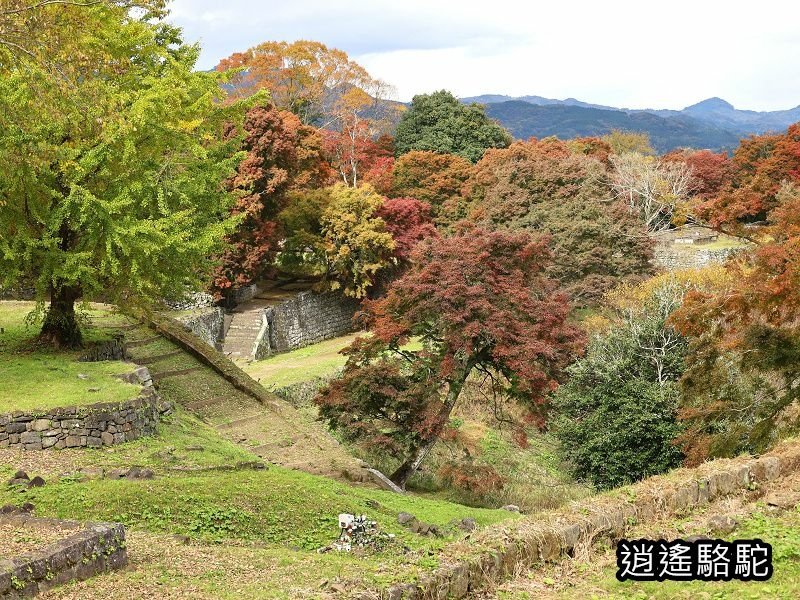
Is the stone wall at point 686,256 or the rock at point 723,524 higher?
the rock at point 723,524

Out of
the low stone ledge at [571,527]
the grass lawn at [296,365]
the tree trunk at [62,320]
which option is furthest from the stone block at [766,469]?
the grass lawn at [296,365]

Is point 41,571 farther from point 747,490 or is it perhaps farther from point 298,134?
point 298,134

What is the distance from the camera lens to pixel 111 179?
1579 cm

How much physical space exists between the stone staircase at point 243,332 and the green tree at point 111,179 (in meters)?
10.7

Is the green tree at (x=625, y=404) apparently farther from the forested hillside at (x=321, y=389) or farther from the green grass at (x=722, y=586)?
the green grass at (x=722, y=586)

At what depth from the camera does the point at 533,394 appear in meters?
16.4

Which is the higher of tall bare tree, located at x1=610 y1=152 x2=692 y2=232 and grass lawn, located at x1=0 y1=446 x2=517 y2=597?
tall bare tree, located at x1=610 y1=152 x2=692 y2=232

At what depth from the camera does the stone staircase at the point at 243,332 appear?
28422 millimetres

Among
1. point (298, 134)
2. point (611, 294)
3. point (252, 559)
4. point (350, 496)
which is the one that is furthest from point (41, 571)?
point (298, 134)

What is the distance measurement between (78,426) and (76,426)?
3 cm

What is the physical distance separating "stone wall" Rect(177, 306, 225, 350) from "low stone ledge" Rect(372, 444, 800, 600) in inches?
791

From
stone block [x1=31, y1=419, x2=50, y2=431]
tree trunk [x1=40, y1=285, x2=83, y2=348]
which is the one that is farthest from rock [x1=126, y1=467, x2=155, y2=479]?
tree trunk [x1=40, y1=285, x2=83, y2=348]

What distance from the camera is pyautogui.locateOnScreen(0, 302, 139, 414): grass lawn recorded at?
43.7ft

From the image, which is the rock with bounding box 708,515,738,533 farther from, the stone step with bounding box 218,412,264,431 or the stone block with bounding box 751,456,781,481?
the stone step with bounding box 218,412,264,431
